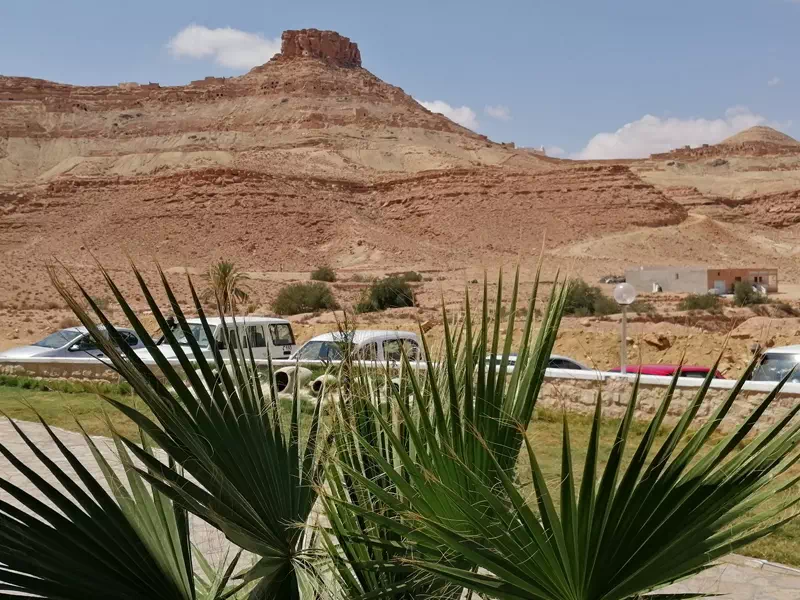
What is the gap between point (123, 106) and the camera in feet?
401

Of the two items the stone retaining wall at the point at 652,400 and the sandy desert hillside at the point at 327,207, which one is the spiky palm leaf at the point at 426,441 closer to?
the stone retaining wall at the point at 652,400

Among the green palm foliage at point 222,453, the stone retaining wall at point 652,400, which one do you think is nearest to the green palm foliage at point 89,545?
the green palm foliage at point 222,453

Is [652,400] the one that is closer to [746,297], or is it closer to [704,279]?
[746,297]

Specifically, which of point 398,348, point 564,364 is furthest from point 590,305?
point 398,348

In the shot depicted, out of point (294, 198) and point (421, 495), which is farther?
point (294, 198)

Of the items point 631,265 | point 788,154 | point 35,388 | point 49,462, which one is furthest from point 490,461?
point 788,154

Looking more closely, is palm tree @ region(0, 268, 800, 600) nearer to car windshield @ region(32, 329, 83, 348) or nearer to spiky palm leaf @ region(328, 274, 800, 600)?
spiky palm leaf @ region(328, 274, 800, 600)

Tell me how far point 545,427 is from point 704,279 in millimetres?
40239

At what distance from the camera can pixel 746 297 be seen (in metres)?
41.3

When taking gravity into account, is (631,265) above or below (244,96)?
below

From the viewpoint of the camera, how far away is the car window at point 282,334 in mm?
16594

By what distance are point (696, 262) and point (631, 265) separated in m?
7.00

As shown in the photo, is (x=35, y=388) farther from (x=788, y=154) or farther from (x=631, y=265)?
(x=788, y=154)

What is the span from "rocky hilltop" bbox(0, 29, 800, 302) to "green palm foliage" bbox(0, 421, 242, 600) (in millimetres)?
44479
